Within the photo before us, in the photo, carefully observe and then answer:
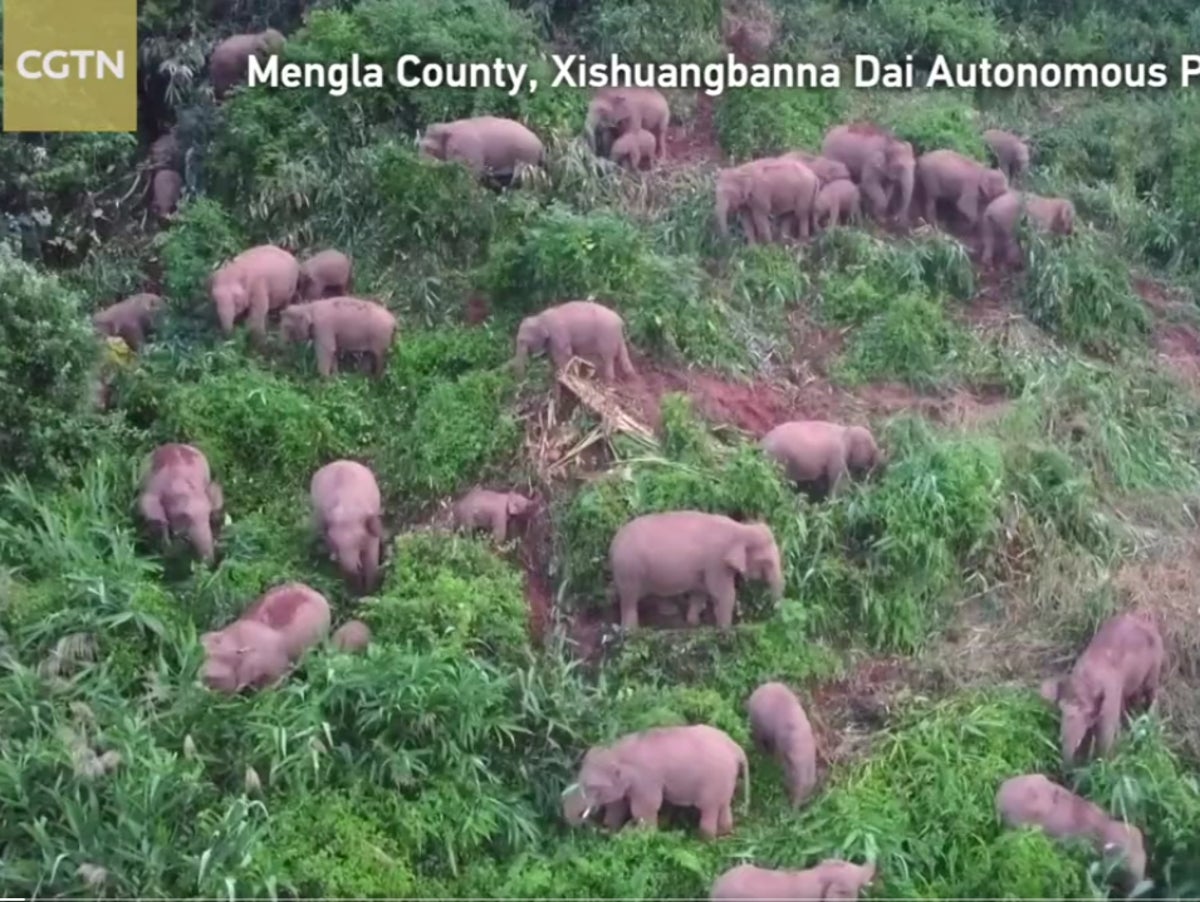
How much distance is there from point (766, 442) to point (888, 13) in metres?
6.38

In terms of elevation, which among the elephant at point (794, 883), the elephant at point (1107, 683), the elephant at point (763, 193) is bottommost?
the elephant at point (794, 883)

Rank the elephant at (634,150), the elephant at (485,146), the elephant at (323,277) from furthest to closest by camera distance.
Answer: the elephant at (634,150) → the elephant at (485,146) → the elephant at (323,277)

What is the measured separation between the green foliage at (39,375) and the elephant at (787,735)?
4.00 metres

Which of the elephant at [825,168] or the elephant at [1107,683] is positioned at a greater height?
the elephant at [825,168]

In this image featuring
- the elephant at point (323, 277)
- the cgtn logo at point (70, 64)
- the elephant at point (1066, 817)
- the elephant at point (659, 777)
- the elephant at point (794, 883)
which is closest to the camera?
the elephant at point (794, 883)

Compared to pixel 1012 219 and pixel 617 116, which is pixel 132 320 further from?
pixel 1012 219

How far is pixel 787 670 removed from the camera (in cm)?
846

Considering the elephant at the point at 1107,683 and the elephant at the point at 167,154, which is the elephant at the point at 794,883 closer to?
the elephant at the point at 1107,683

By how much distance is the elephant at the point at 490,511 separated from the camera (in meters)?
9.05

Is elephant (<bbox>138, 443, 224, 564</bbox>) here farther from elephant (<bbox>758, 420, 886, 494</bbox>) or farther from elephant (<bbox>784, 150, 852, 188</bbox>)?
elephant (<bbox>784, 150, 852, 188</bbox>)

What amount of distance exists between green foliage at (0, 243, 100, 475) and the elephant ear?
3.59 m

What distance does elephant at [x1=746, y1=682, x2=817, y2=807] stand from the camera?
7.87 metres

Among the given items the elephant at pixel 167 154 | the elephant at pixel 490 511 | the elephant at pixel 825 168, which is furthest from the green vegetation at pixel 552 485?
the elephant at pixel 825 168

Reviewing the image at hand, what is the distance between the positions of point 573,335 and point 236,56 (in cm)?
442
